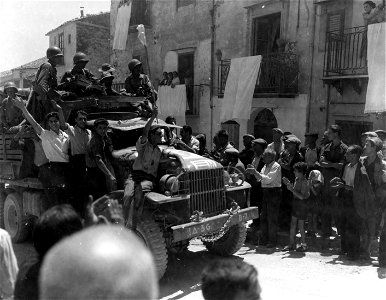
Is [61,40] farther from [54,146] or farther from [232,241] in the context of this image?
[232,241]

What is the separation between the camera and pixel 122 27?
64.0 feet

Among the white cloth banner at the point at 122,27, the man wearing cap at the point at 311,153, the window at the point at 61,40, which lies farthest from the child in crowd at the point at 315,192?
the window at the point at 61,40

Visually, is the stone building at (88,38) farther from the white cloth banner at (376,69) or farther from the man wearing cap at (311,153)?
the man wearing cap at (311,153)

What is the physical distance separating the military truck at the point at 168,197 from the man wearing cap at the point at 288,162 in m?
1.00

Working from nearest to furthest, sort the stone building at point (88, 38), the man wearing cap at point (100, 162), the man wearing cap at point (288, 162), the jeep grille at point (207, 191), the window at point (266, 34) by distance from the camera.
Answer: the jeep grille at point (207, 191) < the man wearing cap at point (100, 162) < the man wearing cap at point (288, 162) < the window at point (266, 34) < the stone building at point (88, 38)

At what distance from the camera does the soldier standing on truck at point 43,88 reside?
7.07 m

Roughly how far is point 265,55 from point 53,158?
8532 mm

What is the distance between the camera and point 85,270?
1808 millimetres

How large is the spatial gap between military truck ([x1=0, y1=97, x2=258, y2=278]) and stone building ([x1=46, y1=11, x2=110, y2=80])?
20094 millimetres

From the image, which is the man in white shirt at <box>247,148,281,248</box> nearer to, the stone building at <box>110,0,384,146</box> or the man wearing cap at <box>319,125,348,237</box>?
the man wearing cap at <box>319,125,348,237</box>

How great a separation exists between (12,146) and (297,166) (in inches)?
195

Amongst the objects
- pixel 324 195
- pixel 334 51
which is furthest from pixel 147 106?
pixel 334 51

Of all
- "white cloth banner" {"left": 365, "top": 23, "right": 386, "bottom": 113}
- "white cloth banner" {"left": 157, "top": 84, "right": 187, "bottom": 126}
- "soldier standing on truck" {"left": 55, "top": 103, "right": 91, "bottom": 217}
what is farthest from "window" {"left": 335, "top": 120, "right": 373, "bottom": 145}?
"soldier standing on truck" {"left": 55, "top": 103, "right": 91, "bottom": 217}

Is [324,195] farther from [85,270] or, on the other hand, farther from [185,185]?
[85,270]
